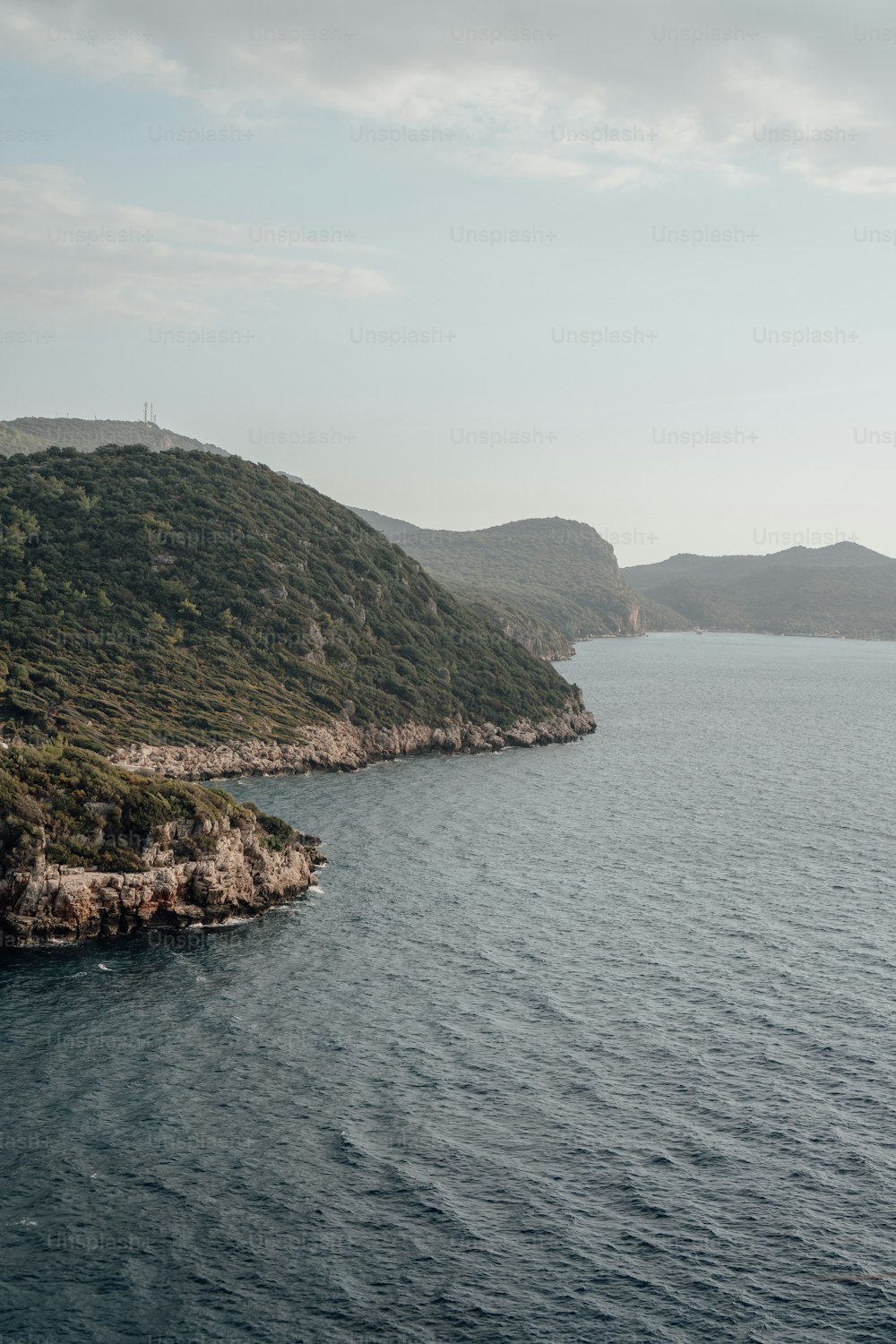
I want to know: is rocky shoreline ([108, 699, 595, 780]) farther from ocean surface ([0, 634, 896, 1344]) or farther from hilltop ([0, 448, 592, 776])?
ocean surface ([0, 634, 896, 1344])

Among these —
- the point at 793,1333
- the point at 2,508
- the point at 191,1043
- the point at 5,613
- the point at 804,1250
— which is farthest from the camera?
the point at 2,508

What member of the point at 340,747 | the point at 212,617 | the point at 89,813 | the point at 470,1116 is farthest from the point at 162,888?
the point at 212,617

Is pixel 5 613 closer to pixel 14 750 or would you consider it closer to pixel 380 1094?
pixel 14 750

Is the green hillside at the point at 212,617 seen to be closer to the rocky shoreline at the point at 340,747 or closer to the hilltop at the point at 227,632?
the hilltop at the point at 227,632

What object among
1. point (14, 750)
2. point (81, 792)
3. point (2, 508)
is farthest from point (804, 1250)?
point (2, 508)

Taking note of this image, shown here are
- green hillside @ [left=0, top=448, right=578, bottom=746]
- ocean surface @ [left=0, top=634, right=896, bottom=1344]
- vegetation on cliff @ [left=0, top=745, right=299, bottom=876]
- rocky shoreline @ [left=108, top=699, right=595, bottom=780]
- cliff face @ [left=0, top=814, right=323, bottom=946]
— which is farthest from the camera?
green hillside @ [left=0, top=448, right=578, bottom=746]

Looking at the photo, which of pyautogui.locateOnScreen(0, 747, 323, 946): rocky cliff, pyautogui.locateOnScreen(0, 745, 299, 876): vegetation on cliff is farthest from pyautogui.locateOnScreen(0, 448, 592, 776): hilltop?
→ pyautogui.locateOnScreen(0, 747, 323, 946): rocky cliff

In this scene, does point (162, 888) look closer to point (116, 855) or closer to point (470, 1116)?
point (116, 855)
